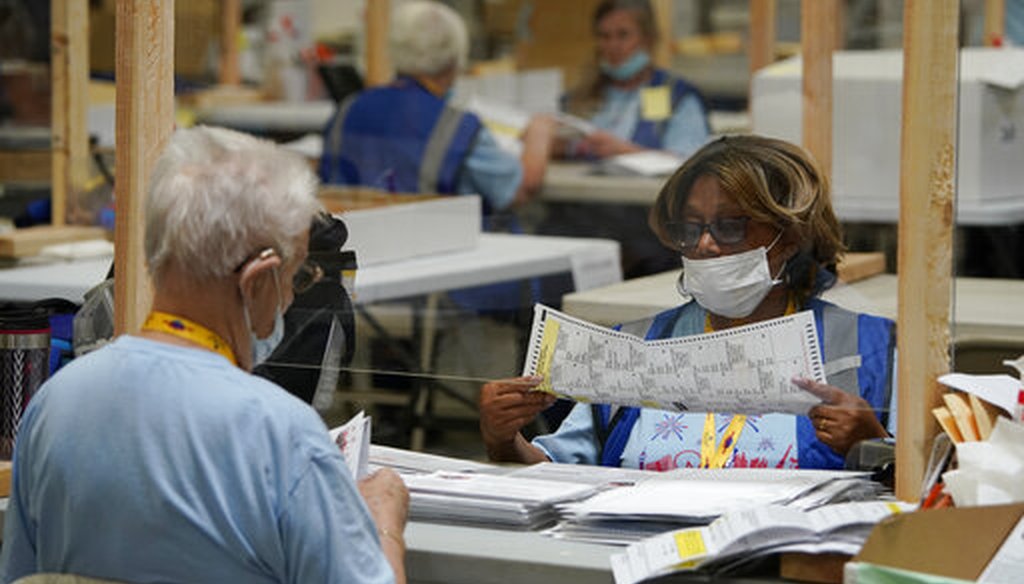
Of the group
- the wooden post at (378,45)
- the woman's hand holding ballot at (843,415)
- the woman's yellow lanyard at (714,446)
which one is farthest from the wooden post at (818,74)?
the wooden post at (378,45)

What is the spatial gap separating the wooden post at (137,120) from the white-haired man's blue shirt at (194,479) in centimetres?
69

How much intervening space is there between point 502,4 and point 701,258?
5.85 m

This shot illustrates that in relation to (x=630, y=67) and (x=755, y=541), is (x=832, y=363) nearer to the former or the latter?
(x=755, y=541)

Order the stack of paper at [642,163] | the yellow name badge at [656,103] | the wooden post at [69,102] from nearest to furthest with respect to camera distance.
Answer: the wooden post at [69,102], the stack of paper at [642,163], the yellow name badge at [656,103]

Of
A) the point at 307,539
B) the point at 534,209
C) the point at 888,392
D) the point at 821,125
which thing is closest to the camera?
the point at 307,539

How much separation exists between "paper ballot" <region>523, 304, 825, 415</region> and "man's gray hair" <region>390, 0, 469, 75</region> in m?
3.69

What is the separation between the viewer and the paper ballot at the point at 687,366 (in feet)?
8.12

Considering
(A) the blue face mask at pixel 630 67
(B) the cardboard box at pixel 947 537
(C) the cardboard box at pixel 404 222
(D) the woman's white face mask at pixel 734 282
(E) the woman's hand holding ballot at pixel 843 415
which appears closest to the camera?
(B) the cardboard box at pixel 947 537

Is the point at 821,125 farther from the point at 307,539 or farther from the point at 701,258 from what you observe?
the point at 307,539

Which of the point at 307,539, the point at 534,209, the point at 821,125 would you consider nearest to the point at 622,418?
the point at 307,539

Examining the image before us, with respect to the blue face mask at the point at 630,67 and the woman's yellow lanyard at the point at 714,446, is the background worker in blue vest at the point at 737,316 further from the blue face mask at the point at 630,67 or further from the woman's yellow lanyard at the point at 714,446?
the blue face mask at the point at 630,67

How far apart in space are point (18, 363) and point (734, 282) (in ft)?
3.63

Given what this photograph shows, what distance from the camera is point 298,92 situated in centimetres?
851

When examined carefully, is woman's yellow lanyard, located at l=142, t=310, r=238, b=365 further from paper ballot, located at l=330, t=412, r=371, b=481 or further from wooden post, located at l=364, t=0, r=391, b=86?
wooden post, located at l=364, t=0, r=391, b=86
